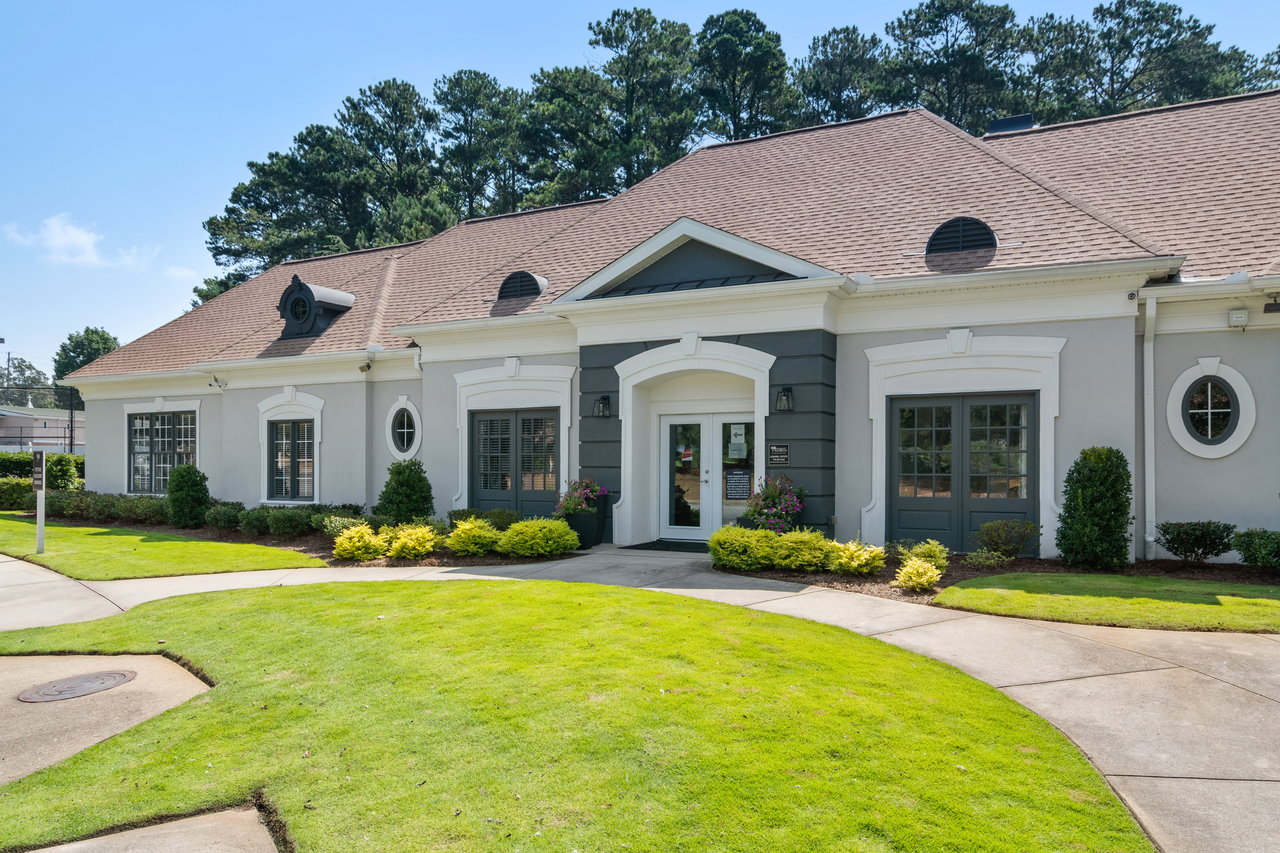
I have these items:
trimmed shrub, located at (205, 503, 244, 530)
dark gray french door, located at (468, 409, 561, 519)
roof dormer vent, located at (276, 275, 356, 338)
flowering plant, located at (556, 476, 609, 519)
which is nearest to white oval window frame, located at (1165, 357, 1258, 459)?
flowering plant, located at (556, 476, 609, 519)

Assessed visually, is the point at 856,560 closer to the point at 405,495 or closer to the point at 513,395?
the point at 513,395

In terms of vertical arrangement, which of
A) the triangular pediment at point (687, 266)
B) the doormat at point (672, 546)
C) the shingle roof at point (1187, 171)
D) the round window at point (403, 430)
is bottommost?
the doormat at point (672, 546)

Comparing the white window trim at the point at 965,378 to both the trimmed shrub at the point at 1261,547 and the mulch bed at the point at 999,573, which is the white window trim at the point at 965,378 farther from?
the trimmed shrub at the point at 1261,547

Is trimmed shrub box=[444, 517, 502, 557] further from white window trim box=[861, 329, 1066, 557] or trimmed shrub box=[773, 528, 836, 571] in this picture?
white window trim box=[861, 329, 1066, 557]

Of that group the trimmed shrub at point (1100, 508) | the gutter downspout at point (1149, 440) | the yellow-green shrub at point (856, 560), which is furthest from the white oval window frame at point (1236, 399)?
the yellow-green shrub at point (856, 560)

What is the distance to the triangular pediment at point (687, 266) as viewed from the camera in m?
12.4

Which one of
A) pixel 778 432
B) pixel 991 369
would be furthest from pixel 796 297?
pixel 991 369

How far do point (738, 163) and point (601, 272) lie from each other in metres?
5.22

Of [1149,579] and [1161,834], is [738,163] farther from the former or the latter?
[1161,834]

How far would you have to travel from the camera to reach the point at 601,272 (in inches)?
530

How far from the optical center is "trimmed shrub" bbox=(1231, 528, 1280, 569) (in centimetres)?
986

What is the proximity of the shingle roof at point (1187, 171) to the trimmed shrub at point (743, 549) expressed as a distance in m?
6.78

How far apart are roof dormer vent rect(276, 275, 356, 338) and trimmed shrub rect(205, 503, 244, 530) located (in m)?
4.25

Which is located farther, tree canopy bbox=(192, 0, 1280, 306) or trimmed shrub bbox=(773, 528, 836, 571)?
tree canopy bbox=(192, 0, 1280, 306)
